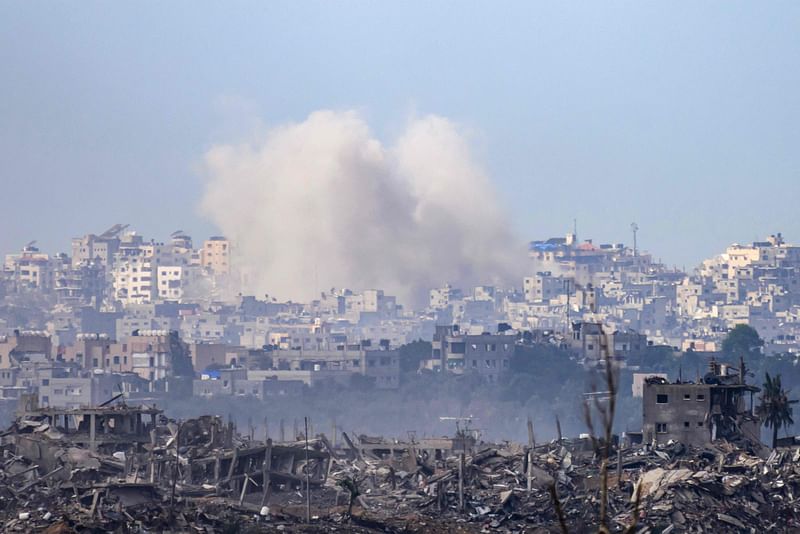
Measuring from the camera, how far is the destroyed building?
60906mm

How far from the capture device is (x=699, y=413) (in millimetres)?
60969

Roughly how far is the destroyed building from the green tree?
238 feet

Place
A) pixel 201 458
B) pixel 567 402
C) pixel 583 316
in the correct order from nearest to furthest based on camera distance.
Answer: pixel 201 458 < pixel 567 402 < pixel 583 316

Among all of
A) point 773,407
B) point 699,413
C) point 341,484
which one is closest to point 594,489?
point 341,484

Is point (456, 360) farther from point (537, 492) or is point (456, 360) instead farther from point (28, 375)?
point (537, 492)

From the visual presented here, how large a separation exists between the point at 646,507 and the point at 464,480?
19.5 ft

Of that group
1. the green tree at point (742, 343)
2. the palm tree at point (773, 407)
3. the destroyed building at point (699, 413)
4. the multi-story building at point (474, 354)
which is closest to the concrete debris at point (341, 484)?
the destroyed building at point (699, 413)

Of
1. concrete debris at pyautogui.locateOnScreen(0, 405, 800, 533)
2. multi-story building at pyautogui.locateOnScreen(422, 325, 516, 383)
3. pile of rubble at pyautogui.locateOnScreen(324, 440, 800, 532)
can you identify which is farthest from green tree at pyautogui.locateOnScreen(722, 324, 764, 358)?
pile of rubble at pyautogui.locateOnScreen(324, 440, 800, 532)

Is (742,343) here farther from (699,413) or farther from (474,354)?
(699,413)

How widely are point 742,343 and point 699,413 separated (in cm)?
7794

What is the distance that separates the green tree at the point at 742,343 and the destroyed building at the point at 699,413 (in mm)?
72592

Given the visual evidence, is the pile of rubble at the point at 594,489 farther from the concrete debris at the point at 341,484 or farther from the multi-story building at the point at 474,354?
the multi-story building at the point at 474,354

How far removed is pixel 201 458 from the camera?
57531 millimetres

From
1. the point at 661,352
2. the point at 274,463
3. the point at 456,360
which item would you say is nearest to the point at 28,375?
the point at 456,360
